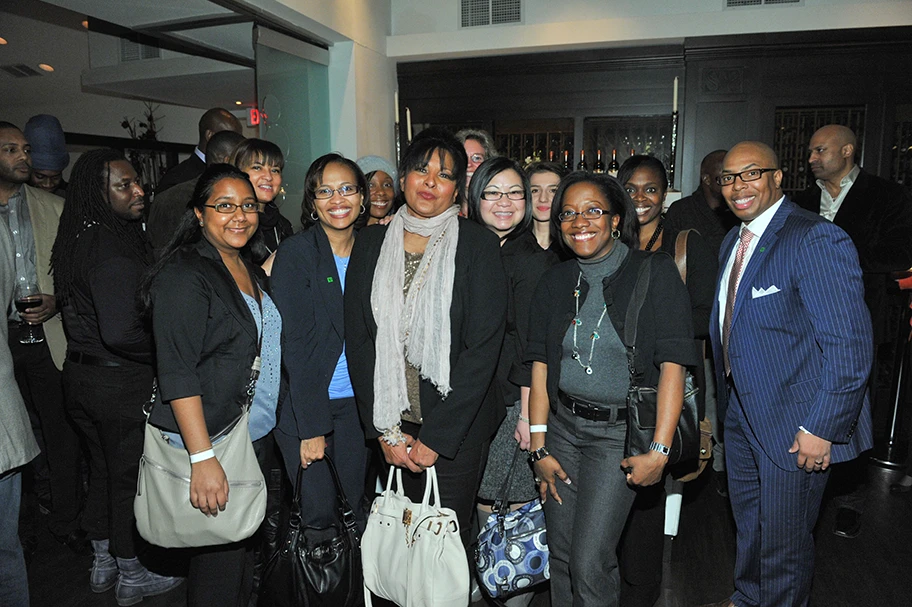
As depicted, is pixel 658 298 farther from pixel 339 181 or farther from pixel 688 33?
pixel 688 33

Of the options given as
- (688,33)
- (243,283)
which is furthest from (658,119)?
(243,283)

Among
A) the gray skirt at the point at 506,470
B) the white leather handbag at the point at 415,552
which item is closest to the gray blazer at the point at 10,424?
the white leather handbag at the point at 415,552

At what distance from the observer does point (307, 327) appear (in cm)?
234

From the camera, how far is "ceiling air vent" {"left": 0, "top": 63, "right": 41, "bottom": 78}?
28.2 ft

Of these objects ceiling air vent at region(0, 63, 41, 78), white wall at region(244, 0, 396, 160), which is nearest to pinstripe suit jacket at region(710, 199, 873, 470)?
white wall at region(244, 0, 396, 160)

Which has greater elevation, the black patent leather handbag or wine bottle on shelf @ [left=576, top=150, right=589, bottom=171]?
wine bottle on shelf @ [left=576, top=150, right=589, bottom=171]

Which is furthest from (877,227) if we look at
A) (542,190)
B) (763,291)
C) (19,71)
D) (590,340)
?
(19,71)

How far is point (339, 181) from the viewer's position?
2422 mm

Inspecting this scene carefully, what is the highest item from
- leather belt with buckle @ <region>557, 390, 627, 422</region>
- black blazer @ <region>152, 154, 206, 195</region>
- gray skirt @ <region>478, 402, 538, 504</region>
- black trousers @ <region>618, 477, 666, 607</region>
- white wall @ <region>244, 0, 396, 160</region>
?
white wall @ <region>244, 0, 396, 160</region>

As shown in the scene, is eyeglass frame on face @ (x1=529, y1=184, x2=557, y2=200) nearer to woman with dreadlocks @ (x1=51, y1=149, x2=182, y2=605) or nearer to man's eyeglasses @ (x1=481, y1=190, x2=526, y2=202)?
man's eyeglasses @ (x1=481, y1=190, x2=526, y2=202)

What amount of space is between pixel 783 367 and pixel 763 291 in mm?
260

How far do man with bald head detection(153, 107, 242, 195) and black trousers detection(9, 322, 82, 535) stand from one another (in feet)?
3.56

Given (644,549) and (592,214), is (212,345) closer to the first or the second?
(592,214)

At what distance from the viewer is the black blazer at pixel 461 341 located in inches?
87.4
